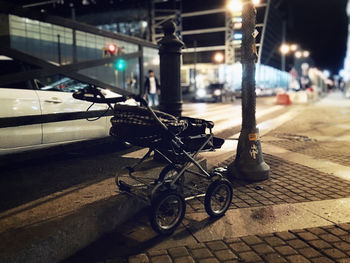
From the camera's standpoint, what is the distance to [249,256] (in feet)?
9.06

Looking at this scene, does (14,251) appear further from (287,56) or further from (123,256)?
(287,56)

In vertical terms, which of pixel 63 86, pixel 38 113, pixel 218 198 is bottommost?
pixel 218 198

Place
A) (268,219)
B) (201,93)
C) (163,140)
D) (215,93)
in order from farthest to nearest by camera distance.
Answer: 1. (201,93)
2. (215,93)
3. (268,219)
4. (163,140)

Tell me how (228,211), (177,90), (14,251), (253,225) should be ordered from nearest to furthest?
(14,251)
(253,225)
(228,211)
(177,90)

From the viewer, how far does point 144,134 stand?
310 centimetres

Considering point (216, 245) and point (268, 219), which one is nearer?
point (216, 245)

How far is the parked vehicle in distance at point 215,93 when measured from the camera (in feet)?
84.5

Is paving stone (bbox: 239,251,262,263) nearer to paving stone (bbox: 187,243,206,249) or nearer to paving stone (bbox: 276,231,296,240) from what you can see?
paving stone (bbox: 187,243,206,249)

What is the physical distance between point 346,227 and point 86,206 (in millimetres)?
2554

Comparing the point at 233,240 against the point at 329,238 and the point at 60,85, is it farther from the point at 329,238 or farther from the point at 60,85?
the point at 60,85

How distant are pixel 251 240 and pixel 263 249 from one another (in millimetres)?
185

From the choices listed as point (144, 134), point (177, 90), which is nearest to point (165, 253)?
point (144, 134)

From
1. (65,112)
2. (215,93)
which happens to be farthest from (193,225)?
(215,93)

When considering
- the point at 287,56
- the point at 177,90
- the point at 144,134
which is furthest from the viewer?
the point at 287,56
